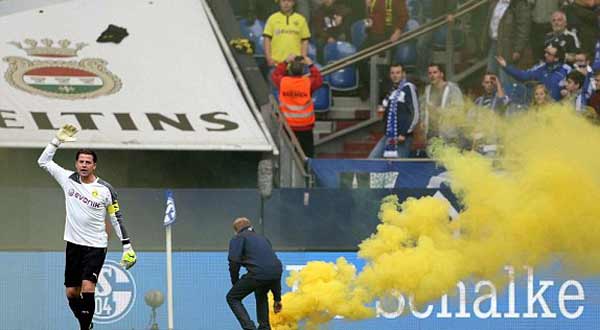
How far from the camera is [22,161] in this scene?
786 inches

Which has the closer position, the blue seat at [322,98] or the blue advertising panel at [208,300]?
the blue advertising panel at [208,300]

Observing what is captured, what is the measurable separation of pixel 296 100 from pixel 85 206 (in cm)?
719

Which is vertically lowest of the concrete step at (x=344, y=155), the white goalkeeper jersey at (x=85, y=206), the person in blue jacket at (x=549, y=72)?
the concrete step at (x=344, y=155)

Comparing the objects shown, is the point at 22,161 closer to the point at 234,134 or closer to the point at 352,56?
the point at 234,134

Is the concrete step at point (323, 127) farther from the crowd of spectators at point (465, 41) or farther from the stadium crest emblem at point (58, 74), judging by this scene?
the stadium crest emblem at point (58, 74)

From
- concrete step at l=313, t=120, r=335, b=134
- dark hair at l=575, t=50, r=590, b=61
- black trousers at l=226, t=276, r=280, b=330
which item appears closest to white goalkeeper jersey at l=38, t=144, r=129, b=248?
black trousers at l=226, t=276, r=280, b=330

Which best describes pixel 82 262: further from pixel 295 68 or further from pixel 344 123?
pixel 344 123

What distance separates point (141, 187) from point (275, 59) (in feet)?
10.8

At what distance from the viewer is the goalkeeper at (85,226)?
555 inches

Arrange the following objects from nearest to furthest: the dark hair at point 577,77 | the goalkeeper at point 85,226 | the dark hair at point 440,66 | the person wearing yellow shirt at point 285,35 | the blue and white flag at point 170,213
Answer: the goalkeeper at point 85,226 < the blue and white flag at point 170,213 < the dark hair at point 440,66 < the dark hair at point 577,77 < the person wearing yellow shirt at point 285,35

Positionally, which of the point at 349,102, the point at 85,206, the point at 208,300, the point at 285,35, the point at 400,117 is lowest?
the point at 208,300

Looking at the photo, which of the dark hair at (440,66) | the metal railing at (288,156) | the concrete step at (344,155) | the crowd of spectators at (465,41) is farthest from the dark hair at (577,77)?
the metal railing at (288,156)

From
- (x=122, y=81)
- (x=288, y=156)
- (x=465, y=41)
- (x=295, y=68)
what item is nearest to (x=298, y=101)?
(x=295, y=68)

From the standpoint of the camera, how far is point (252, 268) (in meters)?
16.5
